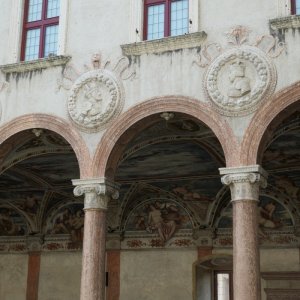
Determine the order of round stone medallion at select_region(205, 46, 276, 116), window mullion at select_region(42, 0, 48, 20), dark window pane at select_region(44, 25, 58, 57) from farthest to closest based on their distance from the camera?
1. window mullion at select_region(42, 0, 48, 20)
2. dark window pane at select_region(44, 25, 58, 57)
3. round stone medallion at select_region(205, 46, 276, 116)

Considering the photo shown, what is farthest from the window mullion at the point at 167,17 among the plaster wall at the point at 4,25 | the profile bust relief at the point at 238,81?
the plaster wall at the point at 4,25

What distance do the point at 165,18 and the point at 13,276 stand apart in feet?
37.1

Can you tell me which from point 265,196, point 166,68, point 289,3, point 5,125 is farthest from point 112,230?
point 289,3

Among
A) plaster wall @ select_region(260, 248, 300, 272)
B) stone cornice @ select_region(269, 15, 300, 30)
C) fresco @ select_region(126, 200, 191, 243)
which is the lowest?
plaster wall @ select_region(260, 248, 300, 272)

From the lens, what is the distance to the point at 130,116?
1329cm

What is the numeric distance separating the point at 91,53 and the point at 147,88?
176 centimetres

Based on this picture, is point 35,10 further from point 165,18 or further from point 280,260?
point 280,260

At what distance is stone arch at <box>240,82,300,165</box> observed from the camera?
39.2 ft

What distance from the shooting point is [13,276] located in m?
21.4

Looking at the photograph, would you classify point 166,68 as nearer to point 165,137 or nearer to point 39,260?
point 165,137

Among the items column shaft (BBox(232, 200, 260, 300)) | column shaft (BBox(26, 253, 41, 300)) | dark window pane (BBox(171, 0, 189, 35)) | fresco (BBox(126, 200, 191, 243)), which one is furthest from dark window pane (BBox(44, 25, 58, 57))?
column shaft (BBox(26, 253, 41, 300))

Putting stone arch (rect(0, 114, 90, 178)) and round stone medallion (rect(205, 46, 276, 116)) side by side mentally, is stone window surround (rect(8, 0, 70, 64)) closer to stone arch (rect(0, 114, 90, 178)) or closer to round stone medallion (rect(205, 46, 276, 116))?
stone arch (rect(0, 114, 90, 178))

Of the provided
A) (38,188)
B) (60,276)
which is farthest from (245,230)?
(60,276)

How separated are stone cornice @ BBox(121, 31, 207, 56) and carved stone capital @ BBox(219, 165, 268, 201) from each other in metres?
2.84
